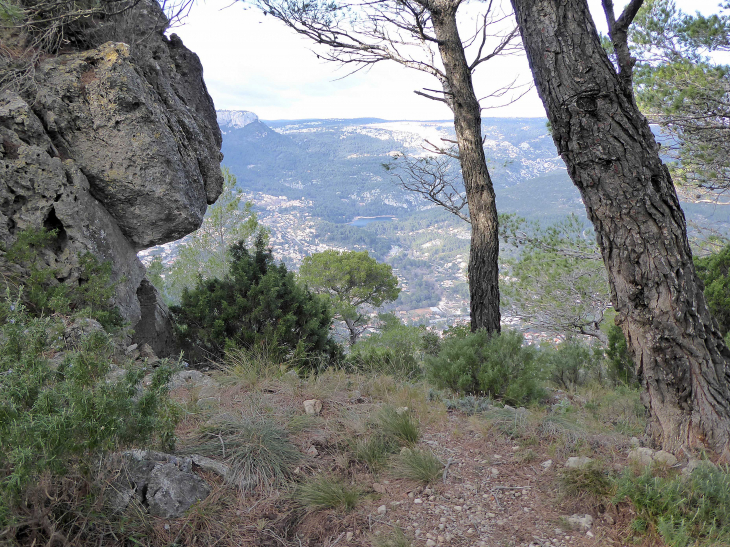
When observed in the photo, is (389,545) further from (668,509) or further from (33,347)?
(33,347)

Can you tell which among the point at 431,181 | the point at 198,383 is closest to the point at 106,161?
the point at 198,383

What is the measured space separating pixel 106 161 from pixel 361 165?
10120 cm

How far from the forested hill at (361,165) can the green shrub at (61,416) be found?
55940 mm

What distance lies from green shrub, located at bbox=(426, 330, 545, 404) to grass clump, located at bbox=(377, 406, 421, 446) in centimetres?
148

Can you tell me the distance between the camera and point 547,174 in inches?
3287

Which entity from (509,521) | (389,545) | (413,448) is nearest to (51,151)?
(413,448)

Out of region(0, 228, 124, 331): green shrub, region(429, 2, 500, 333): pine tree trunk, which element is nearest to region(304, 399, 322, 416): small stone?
region(0, 228, 124, 331): green shrub

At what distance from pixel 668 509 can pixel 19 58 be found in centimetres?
616

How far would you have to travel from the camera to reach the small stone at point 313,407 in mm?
3324

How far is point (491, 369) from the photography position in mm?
4441

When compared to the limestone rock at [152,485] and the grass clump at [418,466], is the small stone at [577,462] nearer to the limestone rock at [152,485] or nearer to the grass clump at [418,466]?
the grass clump at [418,466]

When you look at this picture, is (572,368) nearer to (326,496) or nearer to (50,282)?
(326,496)

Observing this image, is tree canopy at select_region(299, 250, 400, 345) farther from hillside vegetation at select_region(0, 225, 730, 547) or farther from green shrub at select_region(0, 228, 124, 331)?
hillside vegetation at select_region(0, 225, 730, 547)

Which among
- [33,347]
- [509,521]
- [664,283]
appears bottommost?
[509,521]
